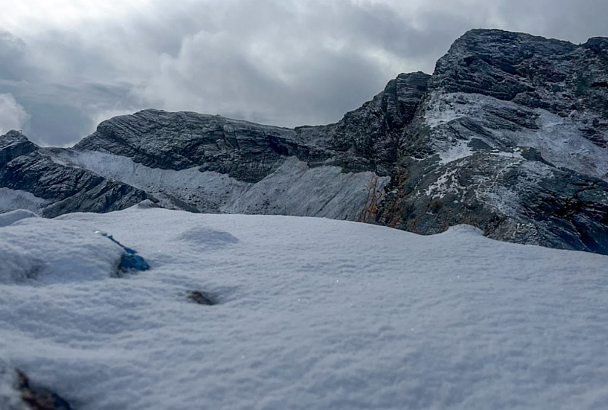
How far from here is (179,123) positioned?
A: 47.4 metres

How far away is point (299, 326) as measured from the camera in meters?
3.47

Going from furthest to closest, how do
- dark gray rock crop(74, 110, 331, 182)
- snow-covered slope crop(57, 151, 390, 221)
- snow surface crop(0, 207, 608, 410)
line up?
dark gray rock crop(74, 110, 331, 182) → snow-covered slope crop(57, 151, 390, 221) → snow surface crop(0, 207, 608, 410)

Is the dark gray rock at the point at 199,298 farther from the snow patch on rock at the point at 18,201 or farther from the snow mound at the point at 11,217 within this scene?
the snow patch on rock at the point at 18,201

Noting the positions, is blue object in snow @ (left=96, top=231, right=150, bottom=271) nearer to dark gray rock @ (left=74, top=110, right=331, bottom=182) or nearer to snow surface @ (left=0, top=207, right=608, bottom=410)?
snow surface @ (left=0, top=207, right=608, bottom=410)

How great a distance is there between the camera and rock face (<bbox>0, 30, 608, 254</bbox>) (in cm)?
2006

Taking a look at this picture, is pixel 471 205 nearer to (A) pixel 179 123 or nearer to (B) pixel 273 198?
(B) pixel 273 198

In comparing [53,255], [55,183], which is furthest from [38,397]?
[55,183]

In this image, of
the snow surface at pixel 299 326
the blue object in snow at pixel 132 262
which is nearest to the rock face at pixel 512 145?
the snow surface at pixel 299 326

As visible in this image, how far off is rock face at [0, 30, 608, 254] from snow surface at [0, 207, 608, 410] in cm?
1091

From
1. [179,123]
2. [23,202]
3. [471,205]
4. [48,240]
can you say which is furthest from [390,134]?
[48,240]

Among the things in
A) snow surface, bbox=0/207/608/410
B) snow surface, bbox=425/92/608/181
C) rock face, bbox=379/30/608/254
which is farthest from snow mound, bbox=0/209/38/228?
snow surface, bbox=425/92/608/181

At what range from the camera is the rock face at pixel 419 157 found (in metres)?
20.1

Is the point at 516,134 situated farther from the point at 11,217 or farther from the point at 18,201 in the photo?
the point at 18,201

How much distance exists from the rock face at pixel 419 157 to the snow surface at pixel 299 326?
1091cm
